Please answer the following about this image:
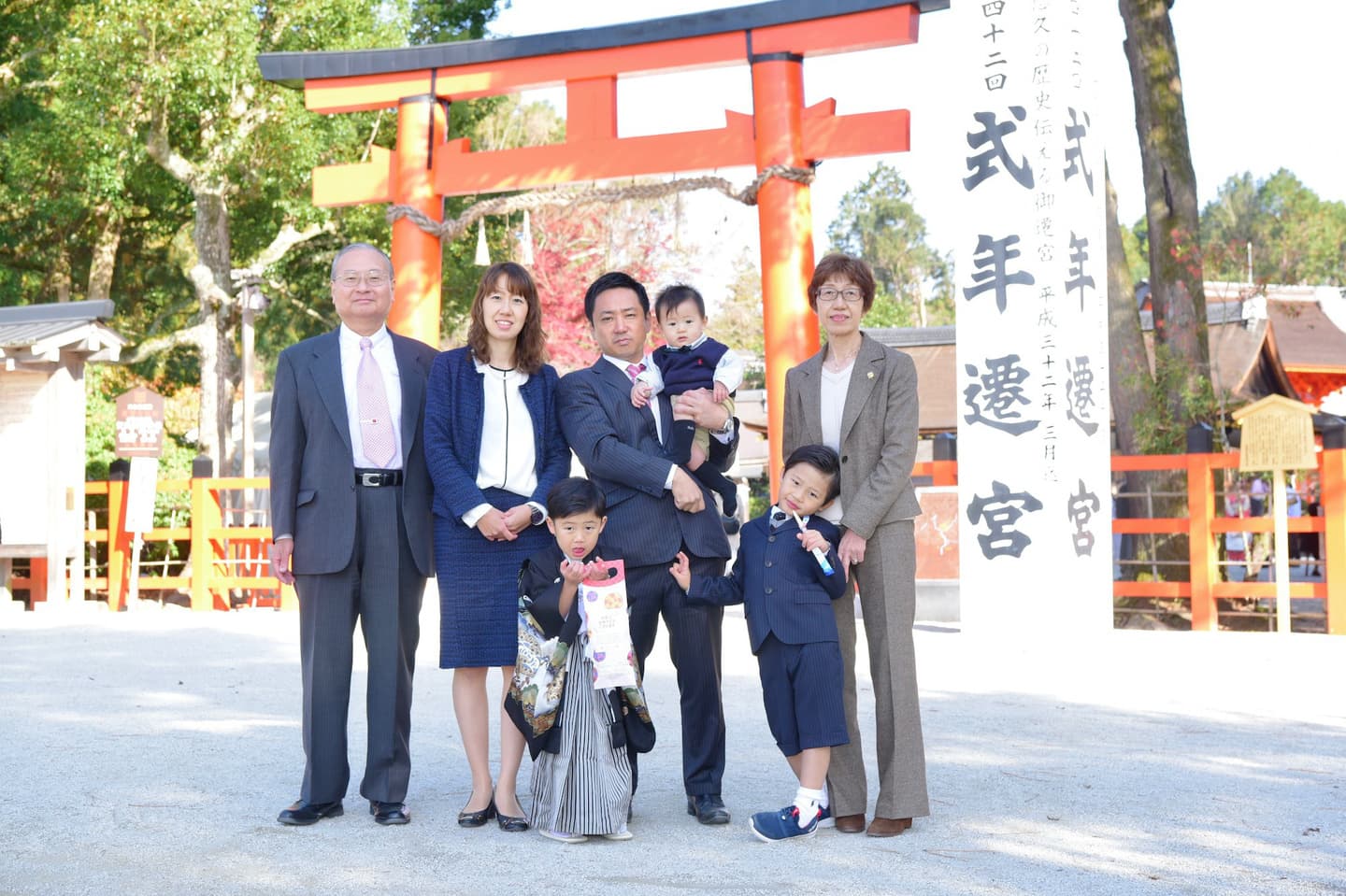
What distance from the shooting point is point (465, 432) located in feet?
12.4

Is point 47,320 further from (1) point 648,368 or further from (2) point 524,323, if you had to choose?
(1) point 648,368

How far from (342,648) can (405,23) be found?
42.4 ft

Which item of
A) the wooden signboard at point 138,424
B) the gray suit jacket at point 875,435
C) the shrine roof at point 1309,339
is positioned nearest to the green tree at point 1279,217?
the shrine roof at point 1309,339

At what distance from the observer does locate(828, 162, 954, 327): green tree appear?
154ft

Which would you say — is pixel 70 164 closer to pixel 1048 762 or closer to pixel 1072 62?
pixel 1072 62

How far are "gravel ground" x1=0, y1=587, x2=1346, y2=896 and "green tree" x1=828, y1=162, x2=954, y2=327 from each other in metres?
39.5

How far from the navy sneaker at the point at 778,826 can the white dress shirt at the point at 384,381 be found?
1.46 metres

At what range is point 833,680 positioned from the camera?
3.56 metres

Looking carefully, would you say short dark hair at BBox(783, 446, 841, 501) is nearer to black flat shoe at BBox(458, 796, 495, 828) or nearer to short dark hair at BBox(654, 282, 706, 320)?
short dark hair at BBox(654, 282, 706, 320)

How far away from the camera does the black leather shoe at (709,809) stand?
11.9 ft

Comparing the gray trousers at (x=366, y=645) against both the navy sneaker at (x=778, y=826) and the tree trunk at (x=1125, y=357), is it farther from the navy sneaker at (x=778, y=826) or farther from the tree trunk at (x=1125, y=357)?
the tree trunk at (x=1125, y=357)

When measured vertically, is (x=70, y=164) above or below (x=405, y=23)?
below

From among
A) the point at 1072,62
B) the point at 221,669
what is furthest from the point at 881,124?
the point at 221,669

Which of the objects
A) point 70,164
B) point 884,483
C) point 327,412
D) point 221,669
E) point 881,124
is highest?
point 70,164
